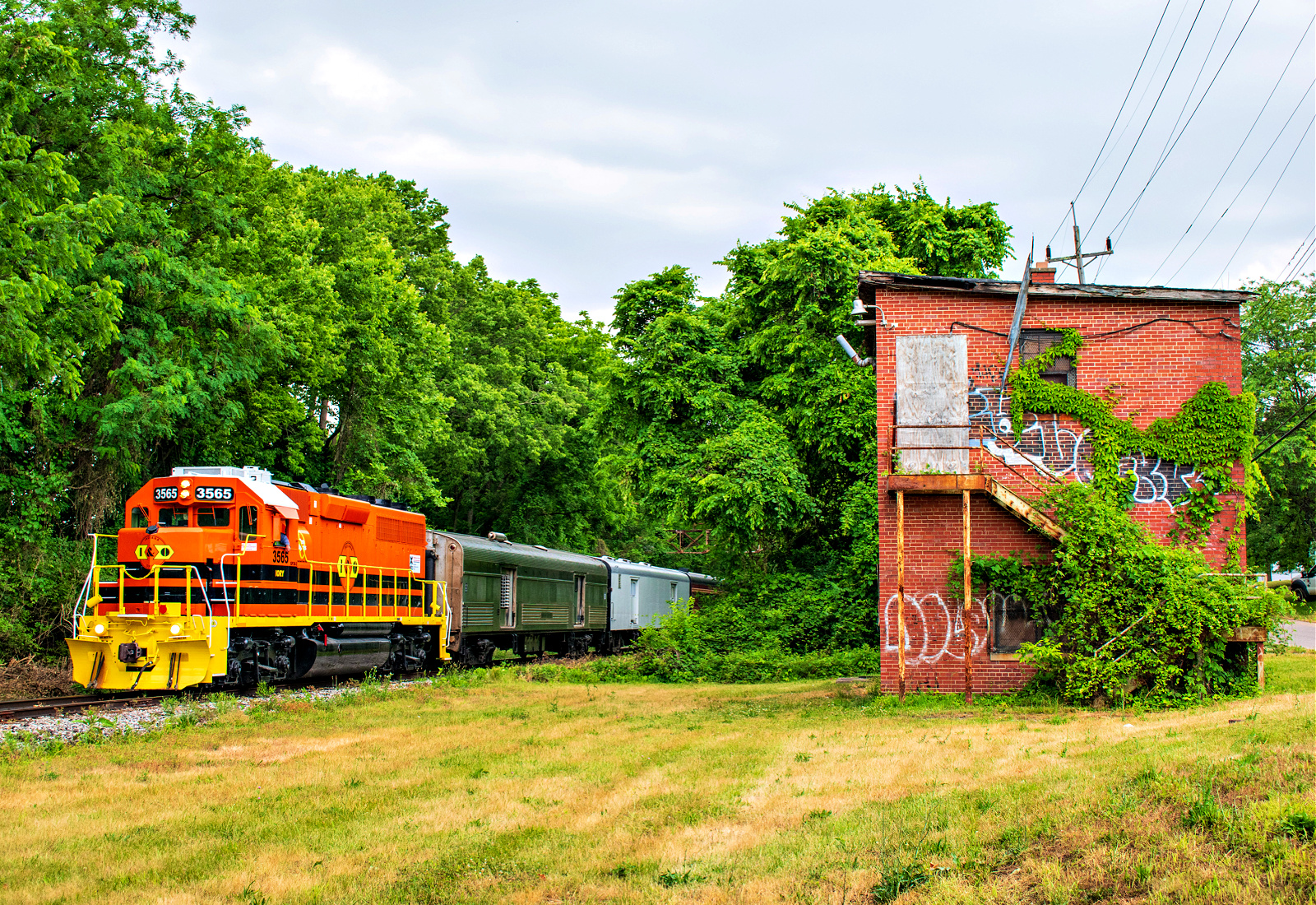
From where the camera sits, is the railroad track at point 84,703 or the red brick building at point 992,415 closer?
the railroad track at point 84,703

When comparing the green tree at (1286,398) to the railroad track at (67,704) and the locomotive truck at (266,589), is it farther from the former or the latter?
the railroad track at (67,704)

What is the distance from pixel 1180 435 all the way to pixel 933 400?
4.06m

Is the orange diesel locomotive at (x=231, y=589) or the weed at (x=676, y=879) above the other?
the orange diesel locomotive at (x=231, y=589)

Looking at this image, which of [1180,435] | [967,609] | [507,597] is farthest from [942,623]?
[507,597]

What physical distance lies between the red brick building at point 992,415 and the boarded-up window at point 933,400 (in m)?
0.02

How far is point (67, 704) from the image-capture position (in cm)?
1644

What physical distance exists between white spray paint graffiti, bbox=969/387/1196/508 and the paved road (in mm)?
15299

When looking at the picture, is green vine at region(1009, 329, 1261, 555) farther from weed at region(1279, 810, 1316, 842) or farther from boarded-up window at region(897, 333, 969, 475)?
weed at region(1279, 810, 1316, 842)

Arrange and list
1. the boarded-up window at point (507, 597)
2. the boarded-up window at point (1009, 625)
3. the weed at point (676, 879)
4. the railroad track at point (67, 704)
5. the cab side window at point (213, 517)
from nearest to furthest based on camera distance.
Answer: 1. the weed at point (676, 879)
2. the railroad track at point (67, 704)
3. the cab side window at point (213, 517)
4. the boarded-up window at point (1009, 625)
5. the boarded-up window at point (507, 597)

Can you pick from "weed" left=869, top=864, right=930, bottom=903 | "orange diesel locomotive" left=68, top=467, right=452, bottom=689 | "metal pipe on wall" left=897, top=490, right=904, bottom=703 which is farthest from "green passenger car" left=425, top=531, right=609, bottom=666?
"weed" left=869, top=864, right=930, bottom=903

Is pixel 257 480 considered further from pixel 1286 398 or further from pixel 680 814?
pixel 1286 398

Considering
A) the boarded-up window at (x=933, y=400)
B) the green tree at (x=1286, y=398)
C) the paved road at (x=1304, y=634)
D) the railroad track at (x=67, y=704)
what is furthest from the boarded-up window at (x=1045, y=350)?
the green tree at (x=1286, y=398)

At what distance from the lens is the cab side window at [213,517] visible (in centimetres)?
1747

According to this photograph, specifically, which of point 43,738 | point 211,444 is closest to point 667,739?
point 43,738
